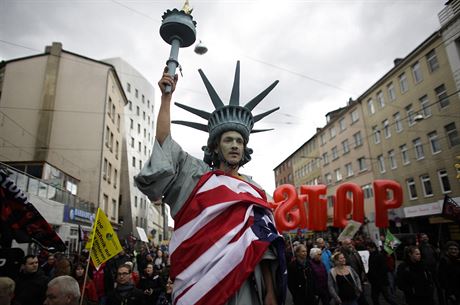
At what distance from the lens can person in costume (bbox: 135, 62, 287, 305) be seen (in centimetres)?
174

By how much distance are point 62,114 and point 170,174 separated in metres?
25.0

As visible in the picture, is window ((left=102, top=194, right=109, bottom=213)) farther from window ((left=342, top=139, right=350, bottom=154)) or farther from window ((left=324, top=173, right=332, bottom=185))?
window ((left=324, top=173, right=332, bottom=185))

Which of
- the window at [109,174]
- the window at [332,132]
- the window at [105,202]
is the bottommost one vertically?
the window at [105,202]

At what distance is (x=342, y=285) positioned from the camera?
625 centimetres

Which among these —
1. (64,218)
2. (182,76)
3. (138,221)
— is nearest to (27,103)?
(64,218)

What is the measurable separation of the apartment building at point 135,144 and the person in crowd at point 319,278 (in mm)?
25059

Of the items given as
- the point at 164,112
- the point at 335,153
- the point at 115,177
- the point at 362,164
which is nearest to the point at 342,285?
the point at 164,112

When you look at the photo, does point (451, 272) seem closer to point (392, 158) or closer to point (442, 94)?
point (442, 94)

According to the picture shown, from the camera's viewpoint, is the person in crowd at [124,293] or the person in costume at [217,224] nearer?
the person in costume at [217,224]

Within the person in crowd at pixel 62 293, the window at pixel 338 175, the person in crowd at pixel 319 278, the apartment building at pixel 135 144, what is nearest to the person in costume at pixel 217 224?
the person in crowd at pixel 62 293

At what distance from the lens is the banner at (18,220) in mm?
3723

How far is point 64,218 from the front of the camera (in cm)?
1653

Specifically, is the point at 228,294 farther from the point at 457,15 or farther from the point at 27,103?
the point at 27,103

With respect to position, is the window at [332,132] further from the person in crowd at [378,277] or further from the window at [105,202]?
the person in crowd at [378,277]
